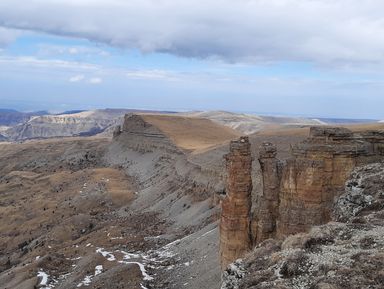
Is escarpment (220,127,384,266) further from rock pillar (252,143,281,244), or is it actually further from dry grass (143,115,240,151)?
dry grass (143,115,240,151)

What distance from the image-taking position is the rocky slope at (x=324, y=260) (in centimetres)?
1466

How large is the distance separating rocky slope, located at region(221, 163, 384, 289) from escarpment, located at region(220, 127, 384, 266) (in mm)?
5505

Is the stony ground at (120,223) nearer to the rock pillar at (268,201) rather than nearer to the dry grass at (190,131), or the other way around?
the dry grass at (190,131)

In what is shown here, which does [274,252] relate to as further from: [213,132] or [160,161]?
[213,132]

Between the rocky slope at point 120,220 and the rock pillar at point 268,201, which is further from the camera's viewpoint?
the rocky slope at point 120,220

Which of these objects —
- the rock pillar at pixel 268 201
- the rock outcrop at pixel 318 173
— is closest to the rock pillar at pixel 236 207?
the rock pillar at pixel 268 201

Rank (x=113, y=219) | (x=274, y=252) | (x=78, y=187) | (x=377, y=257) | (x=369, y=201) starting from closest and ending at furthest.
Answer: (x=377, y=257), (x=274, y=252), (x=369, y=201), (x=113, y=219), (x=78, y=187)

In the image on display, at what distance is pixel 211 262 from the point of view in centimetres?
3644

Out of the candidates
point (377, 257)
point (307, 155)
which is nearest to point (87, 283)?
point (307, 155)

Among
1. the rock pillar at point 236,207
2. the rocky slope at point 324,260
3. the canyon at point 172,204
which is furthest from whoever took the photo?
the rock pillar at point 236,207

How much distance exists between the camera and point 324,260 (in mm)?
15891

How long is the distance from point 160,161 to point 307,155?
187 feet

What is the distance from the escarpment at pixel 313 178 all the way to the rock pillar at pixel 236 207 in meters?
0.15

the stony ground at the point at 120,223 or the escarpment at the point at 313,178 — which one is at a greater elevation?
the escarpment at the point at 313,178
